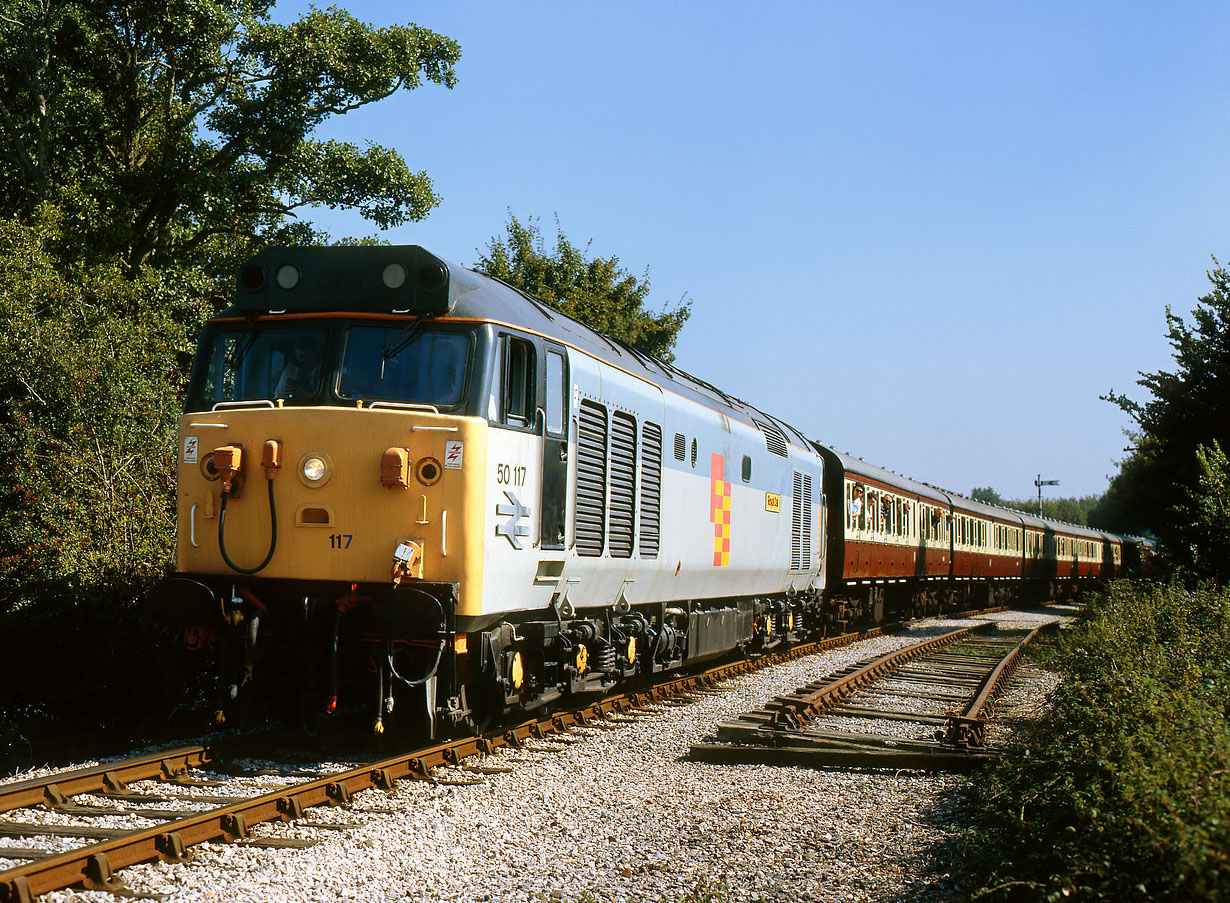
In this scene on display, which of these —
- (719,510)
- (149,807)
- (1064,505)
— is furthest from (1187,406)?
(1064,505)

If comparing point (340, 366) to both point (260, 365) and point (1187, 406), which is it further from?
point (1187, 406)

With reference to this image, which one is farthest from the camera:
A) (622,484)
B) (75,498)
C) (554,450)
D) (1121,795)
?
(75,498)

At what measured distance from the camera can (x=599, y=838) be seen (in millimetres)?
6652

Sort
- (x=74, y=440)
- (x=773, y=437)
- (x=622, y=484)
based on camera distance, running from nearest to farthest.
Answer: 1. (x=622, y=484)
2. (x=74, y=440)
3. (x=773, y=437)

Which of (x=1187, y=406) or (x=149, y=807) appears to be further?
(x=1187, y=406)

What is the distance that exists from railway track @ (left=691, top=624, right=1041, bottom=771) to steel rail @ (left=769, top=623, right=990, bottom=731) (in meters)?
0.01

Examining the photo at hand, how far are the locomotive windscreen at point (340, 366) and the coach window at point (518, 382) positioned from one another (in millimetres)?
404

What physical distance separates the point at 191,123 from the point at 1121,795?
19.8m

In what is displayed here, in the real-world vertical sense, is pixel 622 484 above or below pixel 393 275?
below

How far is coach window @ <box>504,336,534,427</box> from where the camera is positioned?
823 cm

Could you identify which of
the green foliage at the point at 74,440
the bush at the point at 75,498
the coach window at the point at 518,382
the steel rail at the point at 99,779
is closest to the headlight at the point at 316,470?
the coach window at the point at 518,382

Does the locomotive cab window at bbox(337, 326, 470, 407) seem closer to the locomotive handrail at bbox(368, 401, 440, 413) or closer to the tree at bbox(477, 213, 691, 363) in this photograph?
the locomotive handrail at bbox(368, 401, 440, 413)

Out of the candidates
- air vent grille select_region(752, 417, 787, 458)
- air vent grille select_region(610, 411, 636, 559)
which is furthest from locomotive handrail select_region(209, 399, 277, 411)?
air vent grille select_region(752, 417, 787, 458)

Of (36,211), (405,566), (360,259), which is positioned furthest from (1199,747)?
(36,211)
